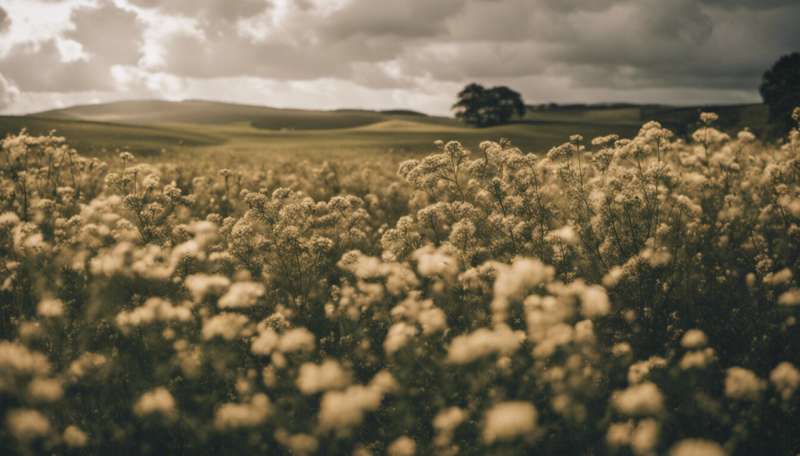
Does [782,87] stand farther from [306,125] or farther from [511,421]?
[306,125]

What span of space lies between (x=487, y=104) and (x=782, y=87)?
49237mm

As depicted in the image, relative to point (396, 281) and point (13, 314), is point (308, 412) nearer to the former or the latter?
point (396, 281)

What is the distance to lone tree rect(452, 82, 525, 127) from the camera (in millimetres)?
86562

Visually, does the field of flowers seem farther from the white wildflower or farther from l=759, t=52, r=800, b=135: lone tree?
l=759, t=52, r=800, b=135: lone tree

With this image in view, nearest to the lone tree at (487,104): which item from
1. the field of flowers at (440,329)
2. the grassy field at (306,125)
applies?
the grassy field at (306,125)

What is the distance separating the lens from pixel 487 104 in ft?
286

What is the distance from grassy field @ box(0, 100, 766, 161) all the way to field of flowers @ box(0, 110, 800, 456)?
103 feet

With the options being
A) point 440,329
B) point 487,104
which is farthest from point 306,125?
point 440,329

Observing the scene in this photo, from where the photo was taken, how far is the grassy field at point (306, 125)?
4528 centimetres

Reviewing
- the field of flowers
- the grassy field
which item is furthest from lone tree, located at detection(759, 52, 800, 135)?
the field of flowers

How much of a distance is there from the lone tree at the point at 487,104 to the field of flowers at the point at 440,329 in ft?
268

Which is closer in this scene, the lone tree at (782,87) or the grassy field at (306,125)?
the lone tree at (782,87)

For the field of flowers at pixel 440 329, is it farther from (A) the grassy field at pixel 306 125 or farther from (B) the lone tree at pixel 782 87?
(B) the lone tree at pixel 782 87

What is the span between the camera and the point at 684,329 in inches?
185
